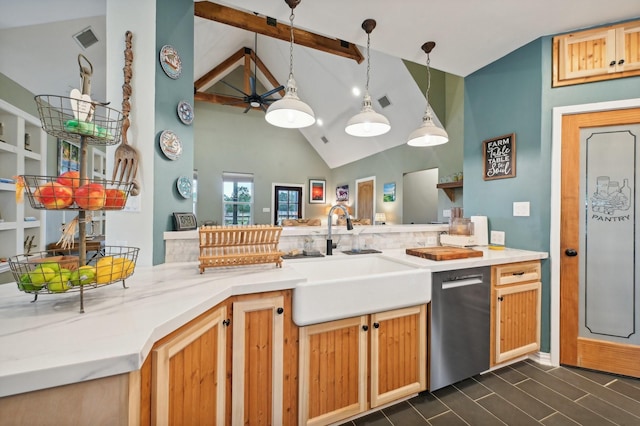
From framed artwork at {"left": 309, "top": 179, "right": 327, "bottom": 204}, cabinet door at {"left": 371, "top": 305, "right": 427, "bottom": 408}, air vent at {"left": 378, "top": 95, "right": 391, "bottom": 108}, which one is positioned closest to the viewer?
cabinet door at {"left": 371, "top": 305, "right": 427, "bottom": 408}

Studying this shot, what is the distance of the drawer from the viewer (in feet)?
6.11

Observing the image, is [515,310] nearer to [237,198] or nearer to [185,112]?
[185,112]

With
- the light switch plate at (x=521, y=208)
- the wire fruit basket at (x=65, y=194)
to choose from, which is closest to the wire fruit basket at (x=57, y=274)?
the wire fruit basket at (x=65, y=194)

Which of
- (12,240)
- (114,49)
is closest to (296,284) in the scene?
(114,49)

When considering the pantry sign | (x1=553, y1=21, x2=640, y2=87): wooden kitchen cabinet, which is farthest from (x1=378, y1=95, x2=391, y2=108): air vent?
(x1=553, y1=21, x2=640, y2=87): wooden kitchen cabinet

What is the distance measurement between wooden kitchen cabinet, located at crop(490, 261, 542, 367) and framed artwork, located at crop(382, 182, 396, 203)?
3.86 metres

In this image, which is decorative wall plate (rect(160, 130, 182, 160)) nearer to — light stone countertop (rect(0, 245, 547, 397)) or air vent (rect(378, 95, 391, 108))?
light stone countertop (rect(0, 245, 547, 397))

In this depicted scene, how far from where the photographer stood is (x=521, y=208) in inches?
87.4

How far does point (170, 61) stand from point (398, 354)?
2.25 metres

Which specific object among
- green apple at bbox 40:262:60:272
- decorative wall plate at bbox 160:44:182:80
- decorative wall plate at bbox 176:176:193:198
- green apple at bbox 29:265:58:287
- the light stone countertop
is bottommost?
the light stone countertop

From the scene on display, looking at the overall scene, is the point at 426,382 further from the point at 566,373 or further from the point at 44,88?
the point at 44,88

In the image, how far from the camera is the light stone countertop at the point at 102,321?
55cm

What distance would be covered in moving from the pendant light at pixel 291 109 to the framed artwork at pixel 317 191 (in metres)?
6.40

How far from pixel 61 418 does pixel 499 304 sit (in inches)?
89.3
